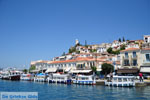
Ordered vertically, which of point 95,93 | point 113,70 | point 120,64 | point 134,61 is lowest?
point 95,93

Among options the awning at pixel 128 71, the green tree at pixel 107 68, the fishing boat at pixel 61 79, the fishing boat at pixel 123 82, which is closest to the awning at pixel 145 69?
the awning at pixel 128 71

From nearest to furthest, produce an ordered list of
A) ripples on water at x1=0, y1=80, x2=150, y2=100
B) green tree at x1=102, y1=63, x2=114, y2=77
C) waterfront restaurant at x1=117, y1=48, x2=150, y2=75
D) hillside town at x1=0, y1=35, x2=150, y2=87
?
ripples on water at x1=0, y1=80, x2=150, y2=100 < hillside town at x1=0, y1=35, x2=150, y2=87 < waterfront restaurant at x1=117, y1=48, x2=150, y2=75 < green tree at x1=102, y1=63, x2=114, y2=77

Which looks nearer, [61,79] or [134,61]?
[134,61]

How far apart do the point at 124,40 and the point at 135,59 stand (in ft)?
211

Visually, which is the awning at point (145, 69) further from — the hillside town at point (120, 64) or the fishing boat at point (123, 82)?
the fishing boat at point (123, 82)

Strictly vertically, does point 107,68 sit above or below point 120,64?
below

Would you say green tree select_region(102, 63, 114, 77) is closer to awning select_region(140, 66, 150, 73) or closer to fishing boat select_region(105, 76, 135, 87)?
awning select_region(140, 66, 150, 73)

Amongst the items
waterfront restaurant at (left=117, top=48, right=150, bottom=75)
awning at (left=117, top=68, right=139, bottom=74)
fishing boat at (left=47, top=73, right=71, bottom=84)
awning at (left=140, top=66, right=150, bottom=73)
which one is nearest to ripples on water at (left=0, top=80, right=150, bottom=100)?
awning at (left=140, top=66, right=150, bottom=73)

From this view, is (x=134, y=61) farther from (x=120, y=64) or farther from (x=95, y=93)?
(x=95, y=93)

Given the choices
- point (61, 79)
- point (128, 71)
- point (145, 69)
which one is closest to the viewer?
point (145, 69)

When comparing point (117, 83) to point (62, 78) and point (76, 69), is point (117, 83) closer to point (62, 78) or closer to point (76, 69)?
point (62, 78)

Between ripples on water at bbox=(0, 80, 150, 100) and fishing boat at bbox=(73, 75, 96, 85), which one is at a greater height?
fishing boat at bbox=(73, 75, 96, 85)

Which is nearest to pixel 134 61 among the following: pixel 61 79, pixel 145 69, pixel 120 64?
pixel 145 69

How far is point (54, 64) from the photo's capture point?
73125 mm
